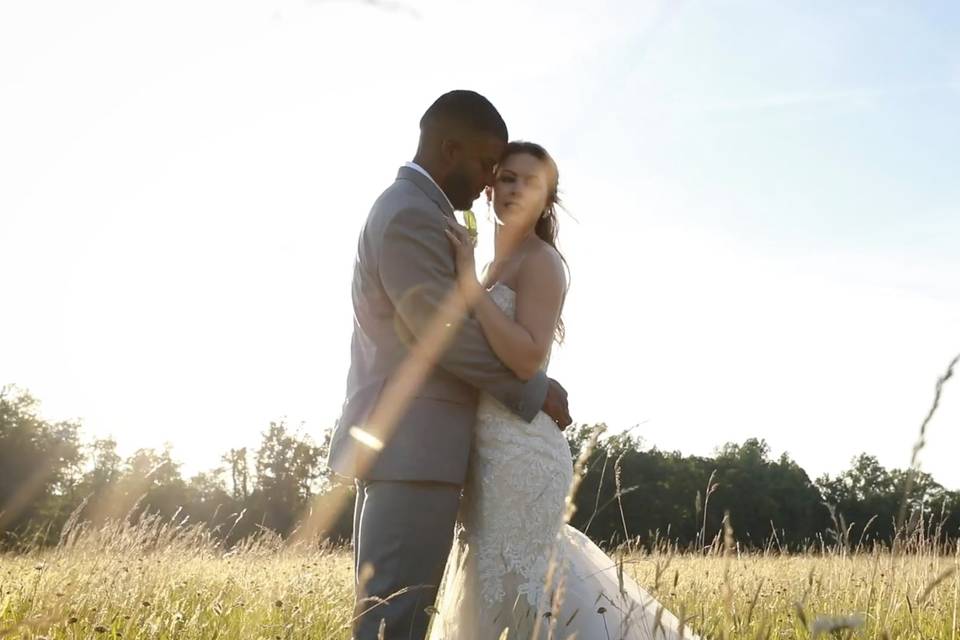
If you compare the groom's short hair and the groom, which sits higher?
the groom's short hair

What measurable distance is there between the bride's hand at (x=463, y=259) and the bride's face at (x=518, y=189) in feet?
2.64

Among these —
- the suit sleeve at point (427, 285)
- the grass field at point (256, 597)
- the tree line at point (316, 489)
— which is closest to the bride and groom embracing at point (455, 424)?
the suit sleeve at point (427, 285)

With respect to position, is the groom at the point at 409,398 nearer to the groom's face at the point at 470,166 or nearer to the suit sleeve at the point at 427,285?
the suit sleeve at the point at 427,285

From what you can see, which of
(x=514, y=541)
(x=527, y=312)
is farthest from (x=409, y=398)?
(x=514, y=541)

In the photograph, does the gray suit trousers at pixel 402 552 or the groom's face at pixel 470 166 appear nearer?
the gray suit trousers at pixel 402 552

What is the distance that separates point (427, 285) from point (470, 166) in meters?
0.73

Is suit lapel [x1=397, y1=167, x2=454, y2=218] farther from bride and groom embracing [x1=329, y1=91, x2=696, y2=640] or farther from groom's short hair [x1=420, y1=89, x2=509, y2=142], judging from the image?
groom's short hair [x1=420, y1=89, x2=509, y2=142]

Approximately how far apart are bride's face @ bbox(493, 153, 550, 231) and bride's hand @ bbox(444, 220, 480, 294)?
2.64 feet

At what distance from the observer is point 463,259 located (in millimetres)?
4035

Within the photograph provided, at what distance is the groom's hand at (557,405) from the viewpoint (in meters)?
4.28

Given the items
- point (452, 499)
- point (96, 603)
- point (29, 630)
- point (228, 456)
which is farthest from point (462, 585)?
point (228, 456)

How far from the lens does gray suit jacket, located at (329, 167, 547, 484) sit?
12.6ft

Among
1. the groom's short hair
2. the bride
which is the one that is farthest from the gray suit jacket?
the groom's short hair

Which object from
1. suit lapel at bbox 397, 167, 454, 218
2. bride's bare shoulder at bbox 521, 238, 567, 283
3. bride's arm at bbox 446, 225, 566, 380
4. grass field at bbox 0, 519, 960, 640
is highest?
suit lapel at bbox 397, 167, 454, 218
